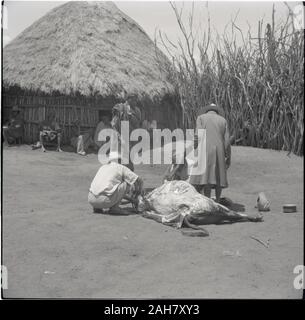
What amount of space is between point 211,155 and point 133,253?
201cm

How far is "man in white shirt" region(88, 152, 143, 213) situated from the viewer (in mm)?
5906

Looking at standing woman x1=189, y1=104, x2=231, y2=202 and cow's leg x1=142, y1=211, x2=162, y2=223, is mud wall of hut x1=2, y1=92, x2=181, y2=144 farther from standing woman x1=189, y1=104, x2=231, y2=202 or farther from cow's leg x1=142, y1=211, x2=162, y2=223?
cow's leg x1=142, y1=211, x2=162, y2=223

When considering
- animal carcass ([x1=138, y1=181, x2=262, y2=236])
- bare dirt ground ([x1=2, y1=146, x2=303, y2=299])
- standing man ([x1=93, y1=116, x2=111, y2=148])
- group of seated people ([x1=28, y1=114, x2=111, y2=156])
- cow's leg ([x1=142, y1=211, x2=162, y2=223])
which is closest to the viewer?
bare dirt ground ([x1=2, y1=146, x2=303, y2=299])

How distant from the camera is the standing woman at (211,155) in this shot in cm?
631

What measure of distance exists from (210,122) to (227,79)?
15.6ft

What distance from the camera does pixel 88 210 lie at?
6250 mm

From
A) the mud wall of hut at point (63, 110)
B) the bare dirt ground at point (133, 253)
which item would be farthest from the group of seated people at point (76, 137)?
the bare dirt ground at point (133, 253)

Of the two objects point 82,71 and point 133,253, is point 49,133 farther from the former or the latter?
point 133,253

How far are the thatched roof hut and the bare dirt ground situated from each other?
15.8 feet

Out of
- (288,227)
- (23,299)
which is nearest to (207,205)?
(288,227)

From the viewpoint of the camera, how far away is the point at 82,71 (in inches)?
460

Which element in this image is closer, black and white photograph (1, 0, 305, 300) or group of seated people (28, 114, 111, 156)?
black and white photograph (1, 0, 305, 300)

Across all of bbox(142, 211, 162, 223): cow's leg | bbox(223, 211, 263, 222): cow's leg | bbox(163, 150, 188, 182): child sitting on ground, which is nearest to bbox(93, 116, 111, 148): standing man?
bbox(163, 150, 188, 182): child sitting on ground

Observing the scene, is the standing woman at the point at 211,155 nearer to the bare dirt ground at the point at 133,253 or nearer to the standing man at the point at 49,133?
the bare dirt ground at the point at 133,253
